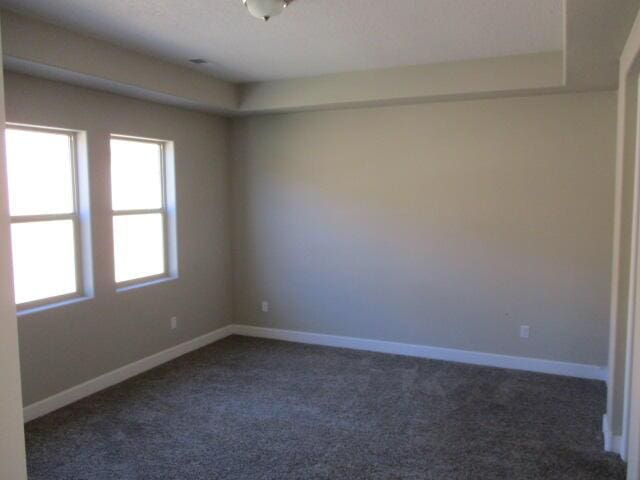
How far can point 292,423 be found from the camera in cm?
353

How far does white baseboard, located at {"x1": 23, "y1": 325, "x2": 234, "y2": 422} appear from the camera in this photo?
12.0 ft

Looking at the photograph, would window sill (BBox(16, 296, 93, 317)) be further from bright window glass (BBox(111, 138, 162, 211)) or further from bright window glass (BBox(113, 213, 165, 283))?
bright window glass (BBox(111, 138, 162, 211))

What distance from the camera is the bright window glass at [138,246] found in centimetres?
445

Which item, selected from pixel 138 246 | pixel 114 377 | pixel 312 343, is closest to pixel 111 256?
pixel 138 246

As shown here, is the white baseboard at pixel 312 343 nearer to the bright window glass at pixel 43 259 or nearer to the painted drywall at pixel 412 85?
the bright window glass at pixel 43 259

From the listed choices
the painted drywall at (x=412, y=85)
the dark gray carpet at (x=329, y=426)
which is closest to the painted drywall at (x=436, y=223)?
the painted drywall at (x=412, y=85)

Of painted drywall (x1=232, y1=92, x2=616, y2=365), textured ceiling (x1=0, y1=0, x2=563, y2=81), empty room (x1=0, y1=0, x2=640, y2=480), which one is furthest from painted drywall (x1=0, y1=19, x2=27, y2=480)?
painted drywall (x1=232, y1=92, x2=616, y2=365)

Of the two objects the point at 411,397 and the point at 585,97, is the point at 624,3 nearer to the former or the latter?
the point at 585,97

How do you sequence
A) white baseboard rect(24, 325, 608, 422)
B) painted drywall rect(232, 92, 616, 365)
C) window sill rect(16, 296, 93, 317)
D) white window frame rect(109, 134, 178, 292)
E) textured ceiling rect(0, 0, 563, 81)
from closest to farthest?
textured ceiling rect(0, 0, 563, 81), window sill rect(16, 296, 93, 317), white baseboard rect(24, 325, 608, 422), painted drywall rect(232, 92, 616, 365), white window frame rect(109, 134, 178, 292)

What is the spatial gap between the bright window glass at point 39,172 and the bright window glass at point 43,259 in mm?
A: 121

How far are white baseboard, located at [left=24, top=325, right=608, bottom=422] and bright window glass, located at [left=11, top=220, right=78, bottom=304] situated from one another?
29.5 inches

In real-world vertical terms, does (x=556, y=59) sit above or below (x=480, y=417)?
above

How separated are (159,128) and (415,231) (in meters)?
2.51

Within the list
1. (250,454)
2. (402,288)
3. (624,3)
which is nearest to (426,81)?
(402,288)
